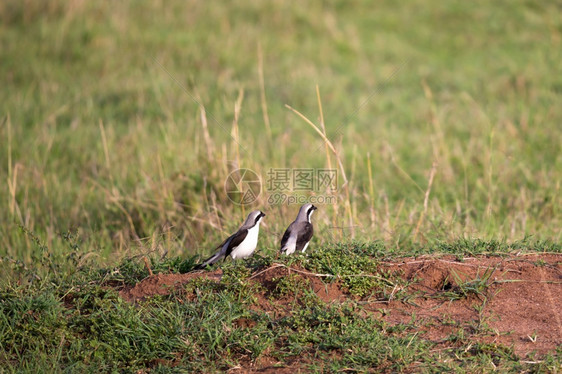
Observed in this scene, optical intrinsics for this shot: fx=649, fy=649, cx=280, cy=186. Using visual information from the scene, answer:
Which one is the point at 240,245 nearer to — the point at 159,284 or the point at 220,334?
the point at 159,284

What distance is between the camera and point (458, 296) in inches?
157

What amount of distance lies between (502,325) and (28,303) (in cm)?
287

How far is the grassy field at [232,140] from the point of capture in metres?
4.17

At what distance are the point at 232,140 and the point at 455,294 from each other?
13.8ft

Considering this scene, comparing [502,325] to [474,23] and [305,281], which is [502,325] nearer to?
[305,281]

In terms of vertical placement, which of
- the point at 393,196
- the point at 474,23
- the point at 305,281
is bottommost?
the point at 393,196

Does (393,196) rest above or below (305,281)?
below

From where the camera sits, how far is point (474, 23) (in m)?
12.8

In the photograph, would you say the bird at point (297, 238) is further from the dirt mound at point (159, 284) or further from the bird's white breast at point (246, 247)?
the dirt mound at point (159, 284)

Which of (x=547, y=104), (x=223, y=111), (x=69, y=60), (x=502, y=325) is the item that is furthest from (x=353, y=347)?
(x=69, y=60)
